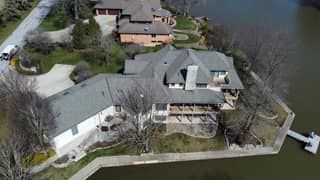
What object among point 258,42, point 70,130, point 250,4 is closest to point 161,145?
point 70,130

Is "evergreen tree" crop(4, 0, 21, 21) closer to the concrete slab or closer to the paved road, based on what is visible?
the paved road

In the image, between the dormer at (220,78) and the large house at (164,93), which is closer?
the large house at (164,93)

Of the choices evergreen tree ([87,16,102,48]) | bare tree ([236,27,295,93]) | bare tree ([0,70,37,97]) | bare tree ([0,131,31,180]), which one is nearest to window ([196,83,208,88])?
bare tree ([236,27,295,93])

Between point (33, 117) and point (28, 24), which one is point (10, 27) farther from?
point (33, 117)

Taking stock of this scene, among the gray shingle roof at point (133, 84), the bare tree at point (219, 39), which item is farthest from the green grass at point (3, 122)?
the bare tree at point (219, 39)

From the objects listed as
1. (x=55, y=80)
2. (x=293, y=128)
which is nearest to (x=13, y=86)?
(x=55, y=80)

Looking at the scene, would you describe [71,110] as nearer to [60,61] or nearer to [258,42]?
[60,61]

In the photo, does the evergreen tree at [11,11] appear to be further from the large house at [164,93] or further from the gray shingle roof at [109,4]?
the large house at [164,93]
